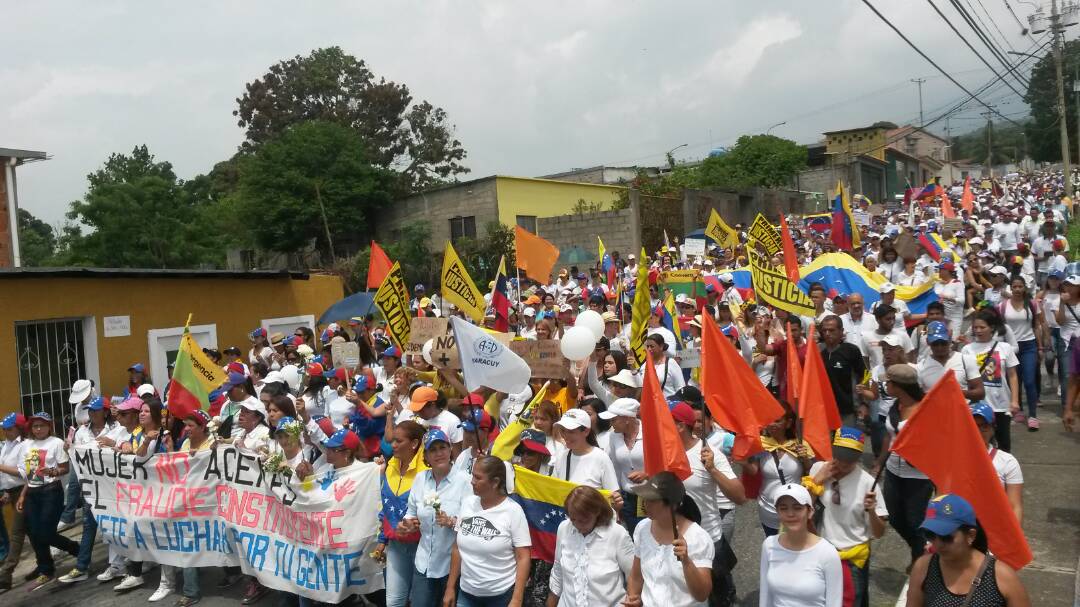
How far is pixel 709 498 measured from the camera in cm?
526

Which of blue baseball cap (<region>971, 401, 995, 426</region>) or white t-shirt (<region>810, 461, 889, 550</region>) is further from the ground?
blue baseball cap (<region>971, 401, 995, 426</region>)

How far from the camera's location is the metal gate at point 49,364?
11812 millimetres

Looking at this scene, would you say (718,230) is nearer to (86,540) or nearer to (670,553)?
(86,540)

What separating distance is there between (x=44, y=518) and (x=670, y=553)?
686 cm

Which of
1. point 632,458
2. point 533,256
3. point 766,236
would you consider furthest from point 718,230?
point 632,458

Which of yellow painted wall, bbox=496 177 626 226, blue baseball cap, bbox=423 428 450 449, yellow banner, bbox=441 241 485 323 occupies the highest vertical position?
yellow painted wall, bbox=496 177 626 226

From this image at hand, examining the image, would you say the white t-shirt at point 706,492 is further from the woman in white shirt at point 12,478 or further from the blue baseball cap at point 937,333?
the woman in white shirt at point 12,478

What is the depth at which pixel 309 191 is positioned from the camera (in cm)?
3288

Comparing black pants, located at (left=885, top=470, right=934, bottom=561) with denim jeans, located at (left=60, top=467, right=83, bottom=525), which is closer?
black pants, located at (left=885, top=470, right=934, bottom=561)

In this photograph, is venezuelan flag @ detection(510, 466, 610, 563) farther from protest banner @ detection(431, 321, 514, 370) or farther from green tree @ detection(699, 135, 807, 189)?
green tree @ detection(699, 135, 807, 189)

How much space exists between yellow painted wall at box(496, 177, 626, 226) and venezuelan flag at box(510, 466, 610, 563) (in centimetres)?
2607

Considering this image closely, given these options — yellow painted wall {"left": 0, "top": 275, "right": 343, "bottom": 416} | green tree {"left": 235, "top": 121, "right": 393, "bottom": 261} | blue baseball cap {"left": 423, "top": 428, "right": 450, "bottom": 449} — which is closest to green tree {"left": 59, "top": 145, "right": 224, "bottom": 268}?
green tree {"left": 235, "top": 121, "right": 393, "bottom": 261}

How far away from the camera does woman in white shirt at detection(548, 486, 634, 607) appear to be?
182 inches

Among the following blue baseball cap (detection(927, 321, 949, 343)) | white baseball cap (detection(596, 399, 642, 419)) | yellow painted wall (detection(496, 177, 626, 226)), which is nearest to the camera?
white baseball cap (detection(596, 399, 642, 419))
